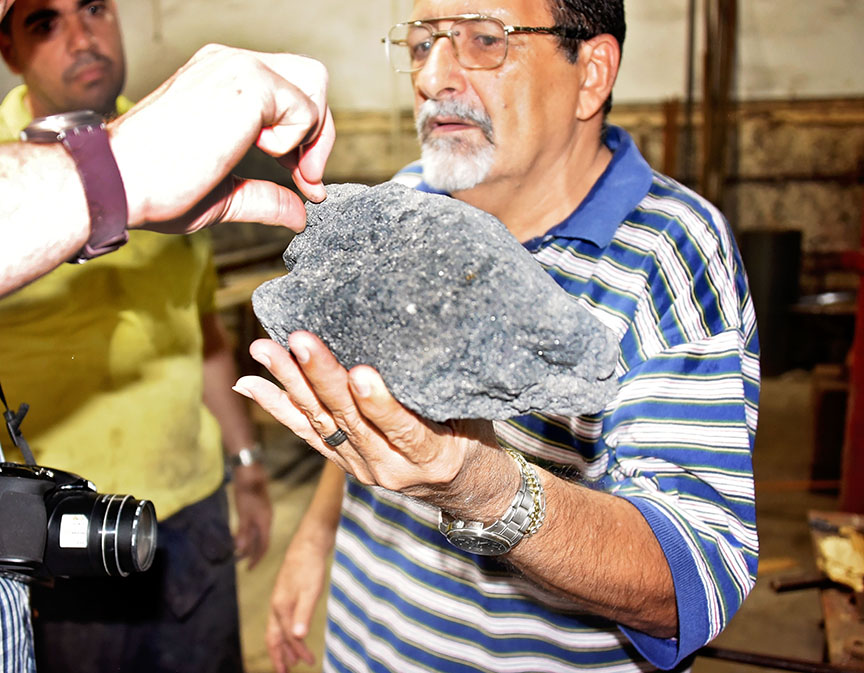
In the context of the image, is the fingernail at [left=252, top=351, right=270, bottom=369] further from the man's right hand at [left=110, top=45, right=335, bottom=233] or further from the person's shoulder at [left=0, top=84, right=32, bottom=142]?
the person's shoulder at [left=0, top=84, right=32, bottom=142]

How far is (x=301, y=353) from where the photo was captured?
56cm

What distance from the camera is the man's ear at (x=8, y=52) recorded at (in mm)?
794

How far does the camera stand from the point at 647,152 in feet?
16.9

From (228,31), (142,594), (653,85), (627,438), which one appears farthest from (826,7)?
(142,594)

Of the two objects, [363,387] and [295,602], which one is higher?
[363,387]

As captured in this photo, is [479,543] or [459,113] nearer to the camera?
[479,543]

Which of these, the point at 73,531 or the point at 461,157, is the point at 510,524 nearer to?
the point at 73,531

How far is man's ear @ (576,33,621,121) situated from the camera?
40.9 inches

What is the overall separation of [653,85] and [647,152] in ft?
1.56

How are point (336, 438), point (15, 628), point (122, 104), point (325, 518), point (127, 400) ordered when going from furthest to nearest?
point (325, 518) < point (127, 400) < point (122, 104) < point (15, 628) < point (336, 438)

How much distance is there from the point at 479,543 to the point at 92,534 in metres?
0.37

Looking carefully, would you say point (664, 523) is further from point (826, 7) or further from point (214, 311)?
point (826, 7)

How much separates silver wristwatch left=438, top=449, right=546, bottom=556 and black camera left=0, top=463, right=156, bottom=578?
1.00ft

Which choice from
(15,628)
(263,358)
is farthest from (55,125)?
(15,628)
